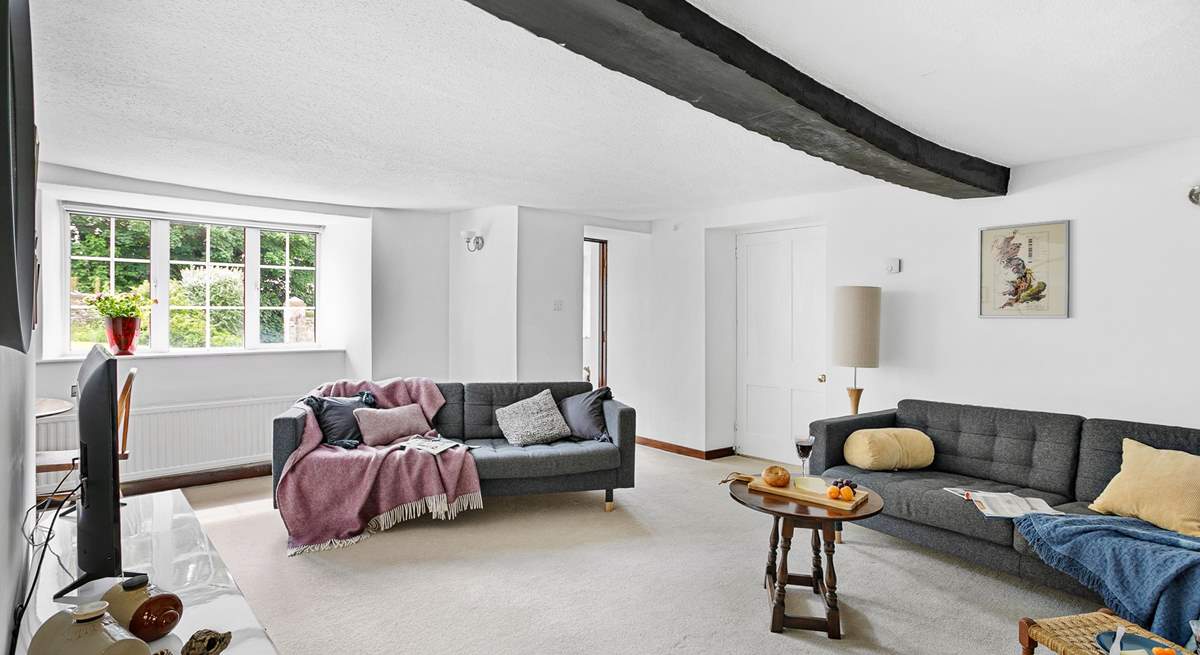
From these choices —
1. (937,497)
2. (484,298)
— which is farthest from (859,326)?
(484,298)

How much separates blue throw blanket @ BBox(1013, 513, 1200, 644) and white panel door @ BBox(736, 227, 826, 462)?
2.65 m

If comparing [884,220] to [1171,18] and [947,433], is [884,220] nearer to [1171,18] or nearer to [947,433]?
[947,433]

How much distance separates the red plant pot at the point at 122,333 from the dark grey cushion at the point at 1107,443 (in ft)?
19.6

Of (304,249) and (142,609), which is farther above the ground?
(304,249)

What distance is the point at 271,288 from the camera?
574 cm

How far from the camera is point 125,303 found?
468cm

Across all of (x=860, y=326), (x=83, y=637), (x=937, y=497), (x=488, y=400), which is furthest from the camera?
(x=488, y=400)

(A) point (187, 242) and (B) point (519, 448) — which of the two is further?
(A) point (187, 242)

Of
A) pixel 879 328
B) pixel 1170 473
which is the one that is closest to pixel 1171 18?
pixel 1170 473

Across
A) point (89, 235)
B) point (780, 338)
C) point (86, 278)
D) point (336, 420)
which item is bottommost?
point (336, 420)

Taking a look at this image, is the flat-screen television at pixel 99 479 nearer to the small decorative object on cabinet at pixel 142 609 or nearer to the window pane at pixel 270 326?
the small decorative object on cabinet at pixel 142 609

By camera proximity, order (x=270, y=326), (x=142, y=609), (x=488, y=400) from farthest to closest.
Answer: (x=270, y=326) → (x=488, y=400) → (x=142, y=609)

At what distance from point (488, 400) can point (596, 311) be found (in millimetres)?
2563

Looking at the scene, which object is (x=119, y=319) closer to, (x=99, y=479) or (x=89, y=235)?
(x=89, y=235)
